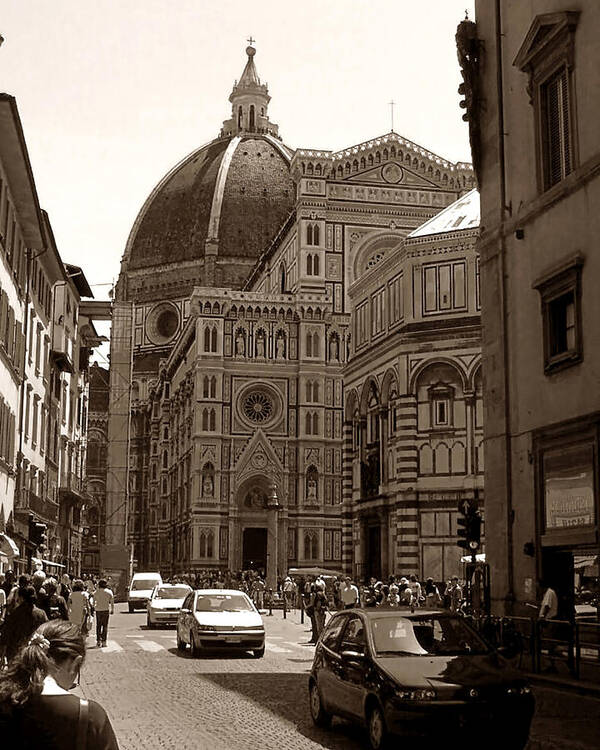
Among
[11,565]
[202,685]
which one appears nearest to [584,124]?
[202,685]

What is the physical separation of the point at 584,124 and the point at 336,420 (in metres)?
59.0

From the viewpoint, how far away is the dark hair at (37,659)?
440 cm

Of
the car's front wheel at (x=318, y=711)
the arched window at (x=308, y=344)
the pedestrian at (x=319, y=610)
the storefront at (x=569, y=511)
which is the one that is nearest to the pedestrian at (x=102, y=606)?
the pedestrian at (x=319, y=610)

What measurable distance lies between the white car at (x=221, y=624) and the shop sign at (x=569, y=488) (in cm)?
643

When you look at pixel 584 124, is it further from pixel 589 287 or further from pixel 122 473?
pixel 122 473

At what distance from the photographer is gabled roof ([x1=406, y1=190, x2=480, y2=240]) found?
152ft

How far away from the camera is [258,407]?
7756cm

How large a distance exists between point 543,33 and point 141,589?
116 feet

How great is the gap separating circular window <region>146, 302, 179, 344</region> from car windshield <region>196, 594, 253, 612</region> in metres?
94.0

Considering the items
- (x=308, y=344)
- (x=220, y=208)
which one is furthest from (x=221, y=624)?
(x=220, y=208)

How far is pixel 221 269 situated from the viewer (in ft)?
379

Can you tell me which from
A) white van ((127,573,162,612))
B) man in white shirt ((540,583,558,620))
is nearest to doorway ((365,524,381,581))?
white van ((127,573,162,612))

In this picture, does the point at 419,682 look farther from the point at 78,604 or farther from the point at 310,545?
the point at 310,545

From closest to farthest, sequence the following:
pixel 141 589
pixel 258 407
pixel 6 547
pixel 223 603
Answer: pixel 223 603 < pixel 6 547 < pixel 141 589 < pixel 258 407
